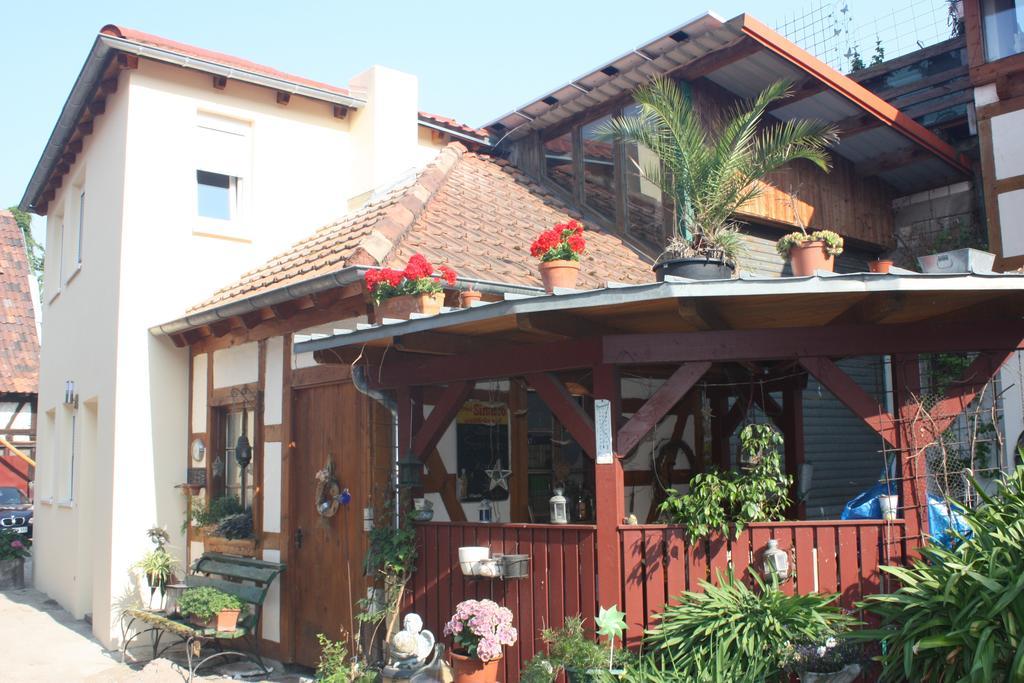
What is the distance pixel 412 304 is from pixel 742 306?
2605 mm

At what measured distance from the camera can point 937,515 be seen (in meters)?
5.80

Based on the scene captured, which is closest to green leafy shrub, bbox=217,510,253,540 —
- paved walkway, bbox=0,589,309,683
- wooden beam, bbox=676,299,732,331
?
paved walkway, bbox=0,589,309,683

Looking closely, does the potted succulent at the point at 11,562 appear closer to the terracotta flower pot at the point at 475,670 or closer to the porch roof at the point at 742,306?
the porch roof at the point at 742,306

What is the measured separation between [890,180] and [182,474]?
9.41 meters

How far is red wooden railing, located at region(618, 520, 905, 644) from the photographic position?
18.3ft

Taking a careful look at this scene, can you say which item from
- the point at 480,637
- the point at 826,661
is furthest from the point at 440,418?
the point at 826,661

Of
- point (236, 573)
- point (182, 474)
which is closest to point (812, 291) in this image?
point (236, 573)

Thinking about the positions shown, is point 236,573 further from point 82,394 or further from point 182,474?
point 82,394

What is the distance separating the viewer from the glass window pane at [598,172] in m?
11.0

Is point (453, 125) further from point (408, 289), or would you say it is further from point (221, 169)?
point (408, 289)

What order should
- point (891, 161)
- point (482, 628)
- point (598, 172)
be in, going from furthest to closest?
point (891, 161), point (598, 172), point (482, 628)

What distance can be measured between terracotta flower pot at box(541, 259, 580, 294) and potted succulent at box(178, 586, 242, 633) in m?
4.19

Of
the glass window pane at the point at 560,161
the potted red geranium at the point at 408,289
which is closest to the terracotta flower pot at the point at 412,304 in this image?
the potted red geranium at the point at 408,289

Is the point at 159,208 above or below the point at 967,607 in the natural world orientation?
above
